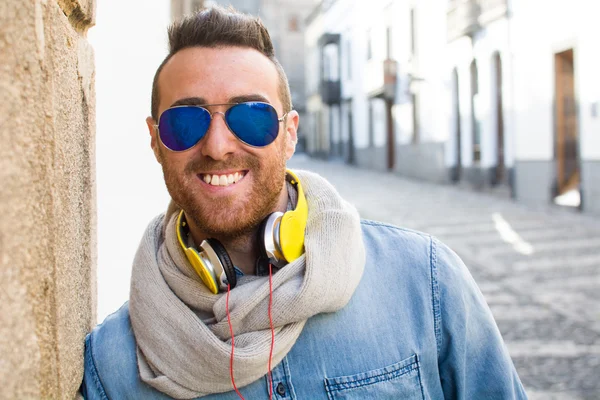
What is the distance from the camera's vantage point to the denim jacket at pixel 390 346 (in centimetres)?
164

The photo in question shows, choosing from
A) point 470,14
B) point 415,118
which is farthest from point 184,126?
point 415,118

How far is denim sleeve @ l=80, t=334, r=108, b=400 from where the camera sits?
154 centimetres

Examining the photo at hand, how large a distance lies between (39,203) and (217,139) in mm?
776

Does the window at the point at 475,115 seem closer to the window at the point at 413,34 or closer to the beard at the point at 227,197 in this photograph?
the window at the point at 413,34

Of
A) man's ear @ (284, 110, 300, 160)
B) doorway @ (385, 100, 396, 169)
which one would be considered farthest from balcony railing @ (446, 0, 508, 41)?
man's ear @ (284, 110, 300, 160)

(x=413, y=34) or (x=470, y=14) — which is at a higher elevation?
(x=413, y=34)

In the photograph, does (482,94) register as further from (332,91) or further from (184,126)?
(184,126)

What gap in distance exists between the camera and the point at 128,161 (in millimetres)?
3533

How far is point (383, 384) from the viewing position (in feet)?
5.59

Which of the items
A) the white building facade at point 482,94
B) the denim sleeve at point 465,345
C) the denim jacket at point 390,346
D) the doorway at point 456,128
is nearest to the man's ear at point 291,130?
the denim jacket at point 390,346

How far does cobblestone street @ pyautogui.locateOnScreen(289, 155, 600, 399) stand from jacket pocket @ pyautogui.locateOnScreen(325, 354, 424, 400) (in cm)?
271

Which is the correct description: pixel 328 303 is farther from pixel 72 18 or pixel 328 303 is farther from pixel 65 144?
pixel 72 18

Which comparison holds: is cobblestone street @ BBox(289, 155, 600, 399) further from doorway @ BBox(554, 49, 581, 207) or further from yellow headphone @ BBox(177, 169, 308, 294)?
yellow headphone @ BBox(177, 169, 308, 294)

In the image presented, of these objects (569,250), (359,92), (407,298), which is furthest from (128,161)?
(359,92)
